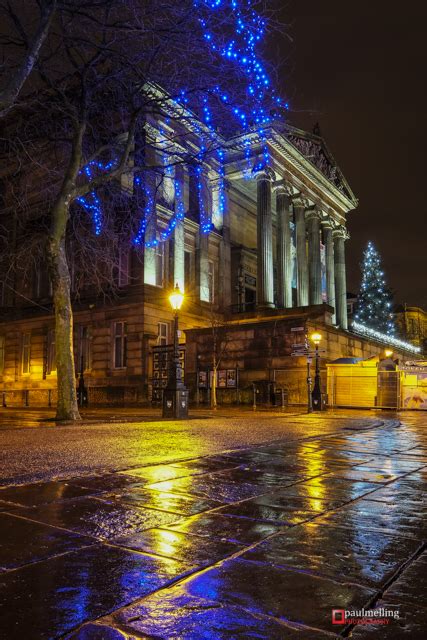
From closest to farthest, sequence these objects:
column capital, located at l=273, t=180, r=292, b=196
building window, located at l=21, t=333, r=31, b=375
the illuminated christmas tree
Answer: building window, located at l=21, t=333, r=31, b=375 → column capital, located at l=273, t=180, r=292, b=196 → the illuminated christmas tree

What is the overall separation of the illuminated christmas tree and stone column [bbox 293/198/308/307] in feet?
93.3

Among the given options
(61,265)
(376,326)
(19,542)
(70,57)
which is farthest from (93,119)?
(376,326)

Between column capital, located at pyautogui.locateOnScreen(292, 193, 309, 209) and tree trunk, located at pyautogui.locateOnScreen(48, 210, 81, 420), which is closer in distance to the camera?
tree trunk, located at pyautogui.locateOnScreen(48, 210, 81, 420)

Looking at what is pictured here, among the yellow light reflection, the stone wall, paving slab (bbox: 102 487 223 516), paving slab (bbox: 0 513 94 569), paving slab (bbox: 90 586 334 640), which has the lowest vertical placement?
the yellow light reflection

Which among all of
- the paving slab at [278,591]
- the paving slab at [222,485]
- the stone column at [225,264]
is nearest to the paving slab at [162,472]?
the paving slab at [222,485]

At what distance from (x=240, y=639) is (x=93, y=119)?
21.5m

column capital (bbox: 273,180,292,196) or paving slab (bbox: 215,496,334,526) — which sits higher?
column capital (bbox: 273,180,292,196)

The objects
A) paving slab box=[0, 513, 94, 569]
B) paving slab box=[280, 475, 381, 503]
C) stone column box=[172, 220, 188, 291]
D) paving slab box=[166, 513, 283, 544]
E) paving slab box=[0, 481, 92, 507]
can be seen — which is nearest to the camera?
paving slab box=[0, 513, 94, 569]

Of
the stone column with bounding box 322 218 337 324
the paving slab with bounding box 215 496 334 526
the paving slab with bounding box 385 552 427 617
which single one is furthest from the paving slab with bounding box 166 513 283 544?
the stone column with bounding box 322 218 337 324

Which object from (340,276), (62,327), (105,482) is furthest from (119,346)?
(105,482)

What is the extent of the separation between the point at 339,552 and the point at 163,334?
31.6 metres

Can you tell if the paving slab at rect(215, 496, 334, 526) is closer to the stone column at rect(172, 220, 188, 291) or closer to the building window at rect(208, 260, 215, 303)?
the stone column at rect(172, 220, 188, 291)

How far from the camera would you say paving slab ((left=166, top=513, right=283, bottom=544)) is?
3.72m

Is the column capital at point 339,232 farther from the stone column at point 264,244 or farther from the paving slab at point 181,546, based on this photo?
the paving slab at point 181,546
